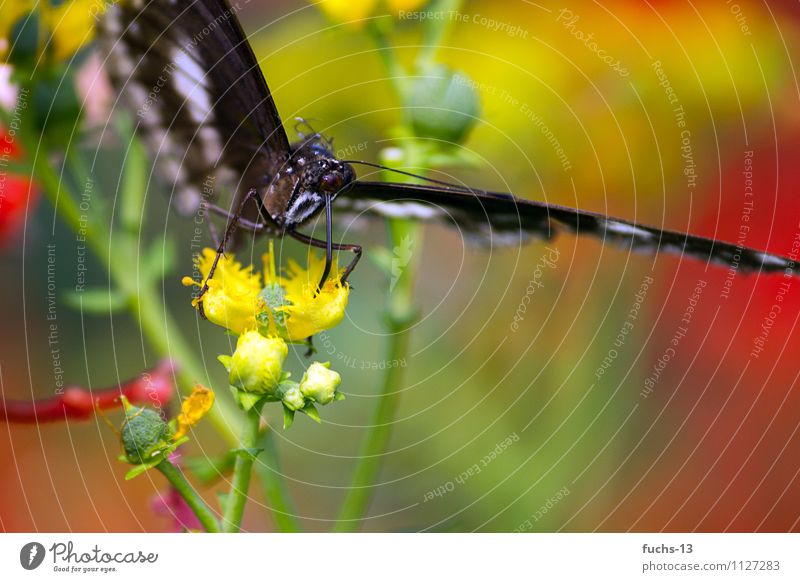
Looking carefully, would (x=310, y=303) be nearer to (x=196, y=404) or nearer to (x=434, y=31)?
(x=196, y=404)

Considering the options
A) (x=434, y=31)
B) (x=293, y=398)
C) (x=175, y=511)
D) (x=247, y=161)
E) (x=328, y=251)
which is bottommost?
(x=175, y=511)

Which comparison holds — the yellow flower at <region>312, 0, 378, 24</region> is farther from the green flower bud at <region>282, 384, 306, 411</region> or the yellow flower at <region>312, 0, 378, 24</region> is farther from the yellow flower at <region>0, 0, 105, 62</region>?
the green flower bud at <region>282, 384, 306, 411</region>

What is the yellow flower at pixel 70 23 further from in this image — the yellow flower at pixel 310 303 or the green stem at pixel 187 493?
the green stem at pixel 187 493

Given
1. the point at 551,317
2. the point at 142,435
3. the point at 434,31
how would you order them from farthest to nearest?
the point at 551,317 → the point at 434,31 → the point at 142,435

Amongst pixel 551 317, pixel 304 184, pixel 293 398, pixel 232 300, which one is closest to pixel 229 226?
pixel 304 184

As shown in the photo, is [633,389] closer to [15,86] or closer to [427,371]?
[427,371]

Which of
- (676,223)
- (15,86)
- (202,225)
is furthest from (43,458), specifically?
(676,223)

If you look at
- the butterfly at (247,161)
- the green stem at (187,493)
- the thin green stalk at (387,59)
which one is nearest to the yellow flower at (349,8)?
the thin green stalk at (387,59)
